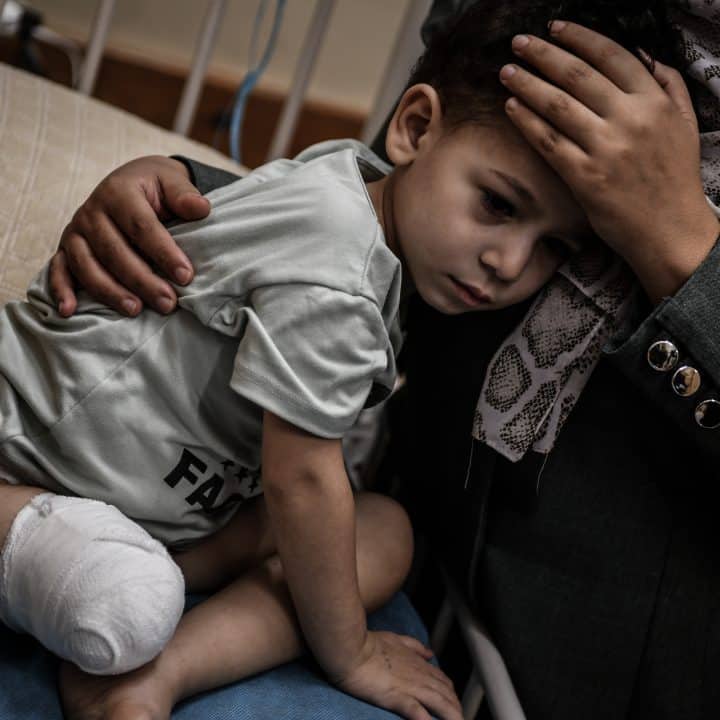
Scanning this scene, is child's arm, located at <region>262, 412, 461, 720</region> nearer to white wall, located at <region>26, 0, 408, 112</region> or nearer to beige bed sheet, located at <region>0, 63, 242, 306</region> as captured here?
beige bed sheet, located at <region>0, 63, 242, 306</region>

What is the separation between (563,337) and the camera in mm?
814

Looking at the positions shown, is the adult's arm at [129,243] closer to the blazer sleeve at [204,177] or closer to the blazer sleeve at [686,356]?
the blazer sleeve at [204,177]

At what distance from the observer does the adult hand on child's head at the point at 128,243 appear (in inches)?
30.6

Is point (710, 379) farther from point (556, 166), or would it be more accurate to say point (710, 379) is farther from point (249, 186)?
point (249, 186)

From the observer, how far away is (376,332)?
29.0 inches

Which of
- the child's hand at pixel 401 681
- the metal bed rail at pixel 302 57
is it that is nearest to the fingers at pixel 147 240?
the child's hand at pixel 401 681

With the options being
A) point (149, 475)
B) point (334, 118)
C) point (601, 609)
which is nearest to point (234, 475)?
point (149, 475)

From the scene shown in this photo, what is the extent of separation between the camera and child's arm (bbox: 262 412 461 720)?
0.73 m

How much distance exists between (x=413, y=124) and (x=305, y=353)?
10.7 inches

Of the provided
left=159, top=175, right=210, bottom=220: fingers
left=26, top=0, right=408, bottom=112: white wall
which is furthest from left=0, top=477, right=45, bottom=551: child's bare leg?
left=26, top=0, right=408, bottom=112: white wall

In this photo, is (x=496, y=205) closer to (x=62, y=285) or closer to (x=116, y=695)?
(x=62, y=285)

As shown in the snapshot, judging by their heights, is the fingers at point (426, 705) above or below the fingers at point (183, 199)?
below

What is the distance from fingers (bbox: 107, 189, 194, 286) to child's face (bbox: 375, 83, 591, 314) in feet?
0.62

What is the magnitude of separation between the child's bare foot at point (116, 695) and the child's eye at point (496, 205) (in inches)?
17.2
